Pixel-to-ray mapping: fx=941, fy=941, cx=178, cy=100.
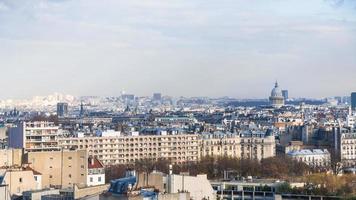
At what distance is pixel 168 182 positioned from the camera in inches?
1006

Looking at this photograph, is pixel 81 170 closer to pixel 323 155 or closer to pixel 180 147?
pixel 180 147

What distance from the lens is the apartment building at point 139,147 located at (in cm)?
6644

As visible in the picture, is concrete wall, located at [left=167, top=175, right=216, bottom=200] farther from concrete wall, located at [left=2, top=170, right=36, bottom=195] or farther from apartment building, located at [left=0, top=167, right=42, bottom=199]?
concrete wall, located at [left=2, top=170, right=36, bottom=195]

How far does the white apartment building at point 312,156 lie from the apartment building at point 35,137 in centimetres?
2662

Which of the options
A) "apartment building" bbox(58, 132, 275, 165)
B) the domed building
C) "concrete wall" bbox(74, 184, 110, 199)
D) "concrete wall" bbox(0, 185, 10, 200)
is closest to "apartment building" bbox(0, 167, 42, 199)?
"concrete wall" bbox(74, 184, 110, 199)

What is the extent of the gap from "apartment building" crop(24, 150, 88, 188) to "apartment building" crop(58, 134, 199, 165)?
73.3ft

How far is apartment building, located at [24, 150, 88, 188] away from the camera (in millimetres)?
39875

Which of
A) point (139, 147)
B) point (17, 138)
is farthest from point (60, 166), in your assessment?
point (139, 147)

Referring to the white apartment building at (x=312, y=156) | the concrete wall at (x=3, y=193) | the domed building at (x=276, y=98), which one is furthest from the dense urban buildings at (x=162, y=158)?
the domed building at (x=276, y=98)

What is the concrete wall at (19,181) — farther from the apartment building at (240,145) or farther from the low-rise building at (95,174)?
the apartment building at (240,145)

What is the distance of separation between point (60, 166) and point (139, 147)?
97.5 feet

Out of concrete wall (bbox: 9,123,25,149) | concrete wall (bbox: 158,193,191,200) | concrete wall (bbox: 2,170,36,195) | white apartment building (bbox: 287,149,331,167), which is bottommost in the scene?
white apartment building (bbox: 287,149,331,167)

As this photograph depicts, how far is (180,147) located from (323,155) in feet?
38.4

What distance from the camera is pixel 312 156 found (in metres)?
73.9
